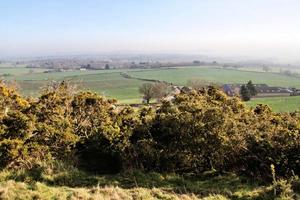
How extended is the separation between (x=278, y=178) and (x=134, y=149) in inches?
151

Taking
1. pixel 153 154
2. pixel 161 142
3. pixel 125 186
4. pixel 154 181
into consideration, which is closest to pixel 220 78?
pixel 161 142

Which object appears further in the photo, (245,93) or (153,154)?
(245,93)

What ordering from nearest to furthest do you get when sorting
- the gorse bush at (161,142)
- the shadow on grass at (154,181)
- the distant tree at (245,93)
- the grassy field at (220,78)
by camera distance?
the shadow on grass at (154,181), the gorse bush at (161,142), the distant tree at (245,93), the grassy field at (220,78)

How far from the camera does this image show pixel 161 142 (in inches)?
400

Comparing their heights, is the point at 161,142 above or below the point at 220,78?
above

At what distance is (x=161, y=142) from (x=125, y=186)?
206 centimetres

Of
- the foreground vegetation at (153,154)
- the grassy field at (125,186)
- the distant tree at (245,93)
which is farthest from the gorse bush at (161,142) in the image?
the distant tree at (245,93)

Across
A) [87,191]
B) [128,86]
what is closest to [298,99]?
[128,86]

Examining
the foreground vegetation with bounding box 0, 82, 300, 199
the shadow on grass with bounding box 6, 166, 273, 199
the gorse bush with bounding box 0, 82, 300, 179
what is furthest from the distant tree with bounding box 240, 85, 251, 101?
the shadow on grass with bounding box 6, 166, 273, 199

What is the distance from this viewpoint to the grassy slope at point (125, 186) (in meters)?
7.44

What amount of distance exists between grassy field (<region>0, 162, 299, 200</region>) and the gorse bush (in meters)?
0.47

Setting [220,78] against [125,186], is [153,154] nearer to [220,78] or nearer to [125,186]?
[125,186]

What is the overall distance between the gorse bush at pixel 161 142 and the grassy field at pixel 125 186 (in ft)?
1.55

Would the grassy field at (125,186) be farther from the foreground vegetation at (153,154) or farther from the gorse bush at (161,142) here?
the gorse bush at (161,142)
